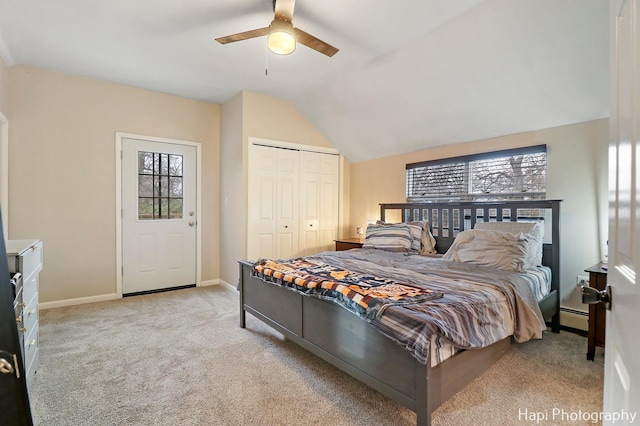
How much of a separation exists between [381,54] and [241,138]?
2.04 metres

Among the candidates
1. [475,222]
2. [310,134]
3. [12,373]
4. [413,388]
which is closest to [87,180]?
[310,134]

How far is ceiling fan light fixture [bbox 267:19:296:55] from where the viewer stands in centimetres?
217

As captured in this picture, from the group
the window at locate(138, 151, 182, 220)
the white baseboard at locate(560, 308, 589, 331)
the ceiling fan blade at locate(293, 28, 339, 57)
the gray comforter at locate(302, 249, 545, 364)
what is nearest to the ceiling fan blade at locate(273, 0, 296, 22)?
the ceiling fan blade at locate(293, 28, 339, 57)

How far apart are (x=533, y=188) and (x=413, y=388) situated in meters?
2.69

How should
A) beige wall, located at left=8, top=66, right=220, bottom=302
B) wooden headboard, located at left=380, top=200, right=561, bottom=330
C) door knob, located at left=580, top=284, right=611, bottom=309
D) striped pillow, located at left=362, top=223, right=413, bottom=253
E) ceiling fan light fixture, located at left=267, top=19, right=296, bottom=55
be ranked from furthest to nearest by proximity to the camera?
1. striped pillow, located at left=362, top=223, right=413, bottom=253
2. beige wall, located at left=8, top=66, right=220, bottom=302
3. wooden headboard, located at left=380, top=200, right=561, bottom=330
4. ceiling fan light fixture, located at left=267, top=19, right=296, bottom=55
5. door knob, located at left=580, top=284, right=611, bottom=309

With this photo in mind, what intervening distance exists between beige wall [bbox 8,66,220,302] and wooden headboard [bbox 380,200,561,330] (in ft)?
11.7

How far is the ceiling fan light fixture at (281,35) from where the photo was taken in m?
2.17

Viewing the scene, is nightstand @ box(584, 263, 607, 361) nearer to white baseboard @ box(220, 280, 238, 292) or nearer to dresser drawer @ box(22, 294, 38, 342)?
white baseboard @ box(220, 280, 238, 292)

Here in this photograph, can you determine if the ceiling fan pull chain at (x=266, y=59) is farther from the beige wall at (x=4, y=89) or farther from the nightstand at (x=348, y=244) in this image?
the beige wall at (x=4, y=89)

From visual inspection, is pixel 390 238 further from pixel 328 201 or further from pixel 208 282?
pixel 208 282

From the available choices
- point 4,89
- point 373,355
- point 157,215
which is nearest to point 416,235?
point 373,355

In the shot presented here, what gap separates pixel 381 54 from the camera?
10.3 ft

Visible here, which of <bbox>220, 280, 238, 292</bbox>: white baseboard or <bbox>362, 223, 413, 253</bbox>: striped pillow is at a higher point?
<bbox>362, 223, 413, 253</bbox>: striped pillow

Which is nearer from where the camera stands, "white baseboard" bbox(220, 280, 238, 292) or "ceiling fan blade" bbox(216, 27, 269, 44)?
"ceiling fan blade" bbox(216, 27, 269, 44)
